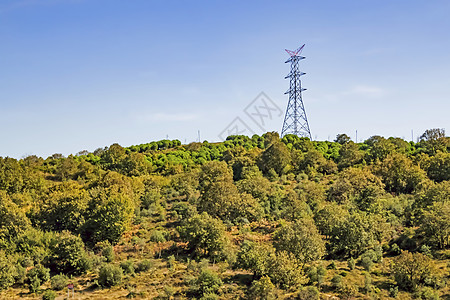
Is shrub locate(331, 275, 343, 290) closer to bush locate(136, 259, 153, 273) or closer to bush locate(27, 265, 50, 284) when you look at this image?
bush locate(136, 259, 153, 273)

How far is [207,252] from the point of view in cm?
4969

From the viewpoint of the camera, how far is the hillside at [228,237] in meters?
39.8

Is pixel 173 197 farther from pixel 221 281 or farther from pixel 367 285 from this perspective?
pixel 367 285

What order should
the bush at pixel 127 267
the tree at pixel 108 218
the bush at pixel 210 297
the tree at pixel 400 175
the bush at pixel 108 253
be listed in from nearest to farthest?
1. the bush at pixel 210 297
2. the bush at pixel 127 267
3. the bush at pixel 108 253
4. the tree at pixel 108 218
5. the tree at pixel 400 175

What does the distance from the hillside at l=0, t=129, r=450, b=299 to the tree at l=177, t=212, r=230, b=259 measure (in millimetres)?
134

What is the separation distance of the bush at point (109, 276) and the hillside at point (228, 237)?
15cm

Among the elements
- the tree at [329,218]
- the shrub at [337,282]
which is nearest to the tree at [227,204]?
the tree at [329,218]

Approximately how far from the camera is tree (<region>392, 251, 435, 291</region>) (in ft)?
127

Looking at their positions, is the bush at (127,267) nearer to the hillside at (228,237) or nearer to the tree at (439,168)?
the hillside at (228,237)

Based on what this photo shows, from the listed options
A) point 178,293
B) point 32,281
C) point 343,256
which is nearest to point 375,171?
point 343,256

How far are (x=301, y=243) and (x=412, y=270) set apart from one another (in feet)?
36.2

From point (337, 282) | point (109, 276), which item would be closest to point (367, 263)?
point (337, 282)

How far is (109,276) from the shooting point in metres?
42.2

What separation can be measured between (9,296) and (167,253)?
17727 mm
